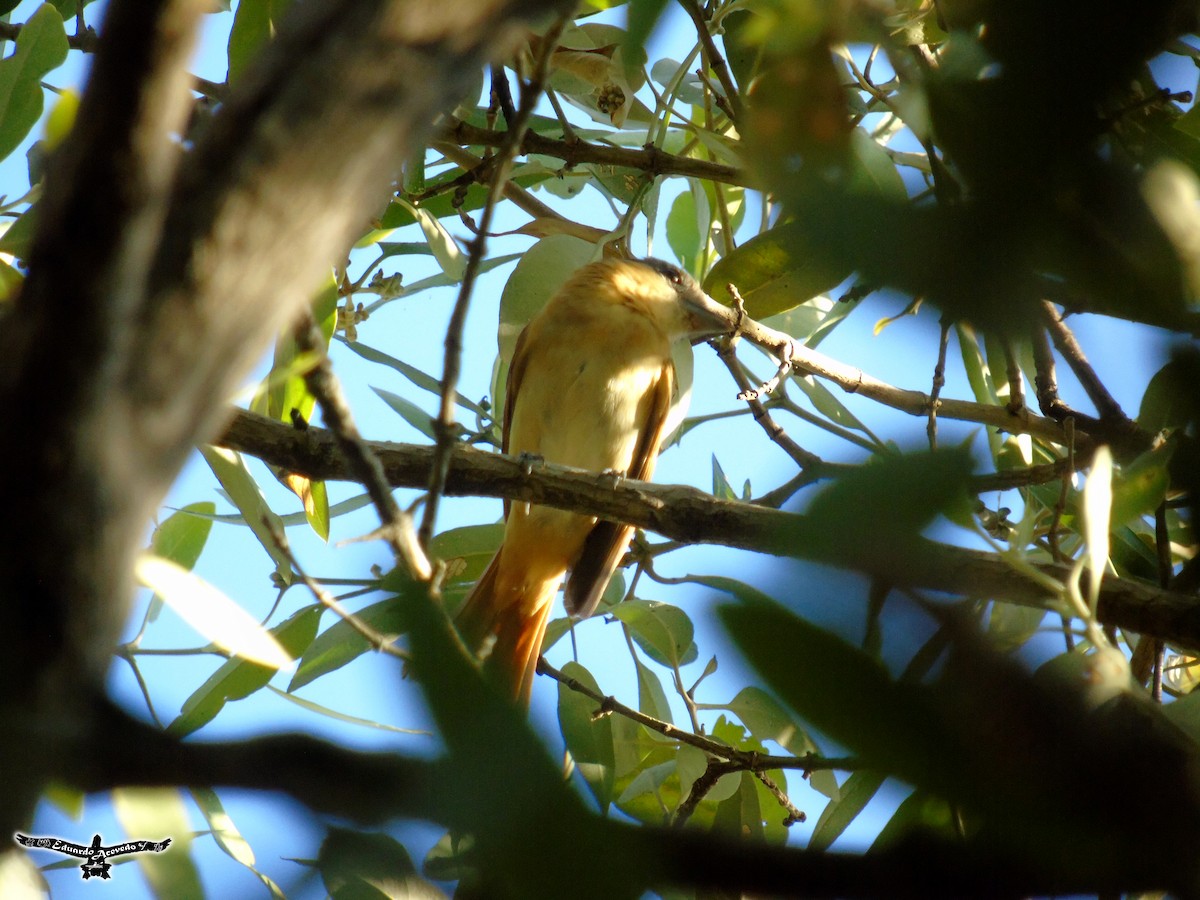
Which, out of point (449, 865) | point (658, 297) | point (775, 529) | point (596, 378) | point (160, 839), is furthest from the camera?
point (658, 297)

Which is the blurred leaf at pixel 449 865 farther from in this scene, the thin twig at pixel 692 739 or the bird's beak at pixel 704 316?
the bird's beak at pixel 704 316

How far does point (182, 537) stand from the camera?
241 cm

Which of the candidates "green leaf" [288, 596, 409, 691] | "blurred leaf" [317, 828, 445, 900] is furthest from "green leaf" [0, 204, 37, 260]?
"blurred leaf" [317, 828, 445, 900]

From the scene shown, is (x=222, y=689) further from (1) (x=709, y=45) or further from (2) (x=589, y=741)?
(1) (x=709, y=45)

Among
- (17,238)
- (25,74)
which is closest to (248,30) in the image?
(25,74)

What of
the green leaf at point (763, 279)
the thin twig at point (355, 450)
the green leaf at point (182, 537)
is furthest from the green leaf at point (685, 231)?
the thin twig at point (355, 450)

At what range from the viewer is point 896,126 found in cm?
283

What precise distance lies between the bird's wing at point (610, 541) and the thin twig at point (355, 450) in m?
1.84

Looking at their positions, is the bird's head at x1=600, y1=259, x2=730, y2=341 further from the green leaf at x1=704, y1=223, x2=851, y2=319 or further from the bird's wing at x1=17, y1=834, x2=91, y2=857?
the bird's wing at x1=17, y1=834, x2=91, y2=857

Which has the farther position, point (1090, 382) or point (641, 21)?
point (1090, 382)

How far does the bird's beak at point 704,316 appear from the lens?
103 inches

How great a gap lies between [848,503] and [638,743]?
2265 millimetres

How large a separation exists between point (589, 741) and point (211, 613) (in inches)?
51.6

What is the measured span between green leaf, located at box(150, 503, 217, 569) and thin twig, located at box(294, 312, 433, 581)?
5.58ft
